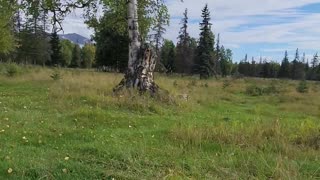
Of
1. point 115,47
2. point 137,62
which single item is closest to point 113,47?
point 115,47

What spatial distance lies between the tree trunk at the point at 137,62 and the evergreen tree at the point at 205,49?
4364 centimetres

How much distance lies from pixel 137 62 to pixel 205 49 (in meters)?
44.8

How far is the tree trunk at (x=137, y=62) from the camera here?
51.7 feet

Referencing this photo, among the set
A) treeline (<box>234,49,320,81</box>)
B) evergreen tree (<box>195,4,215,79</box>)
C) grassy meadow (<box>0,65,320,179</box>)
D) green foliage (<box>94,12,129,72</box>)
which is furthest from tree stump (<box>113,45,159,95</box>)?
treeline (<box>234,49,320,81</box>)

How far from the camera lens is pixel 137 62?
16.0 metres

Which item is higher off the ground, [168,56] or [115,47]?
[115,47]

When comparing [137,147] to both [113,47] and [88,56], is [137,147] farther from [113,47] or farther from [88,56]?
[88,56]

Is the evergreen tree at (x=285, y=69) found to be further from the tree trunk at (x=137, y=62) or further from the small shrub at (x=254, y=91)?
the tree trunk at (x=137, y=62)

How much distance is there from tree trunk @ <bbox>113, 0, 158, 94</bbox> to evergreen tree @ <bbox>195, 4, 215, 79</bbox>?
43644mm

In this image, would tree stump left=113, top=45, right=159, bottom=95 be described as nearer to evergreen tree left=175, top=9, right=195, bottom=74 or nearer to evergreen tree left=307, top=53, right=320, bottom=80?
evergreen tree left=175, top=9, right=195, bottom=74

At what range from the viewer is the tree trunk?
51.7 ft

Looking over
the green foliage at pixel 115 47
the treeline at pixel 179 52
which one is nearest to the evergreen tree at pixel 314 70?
the treeline at pixel 179 52

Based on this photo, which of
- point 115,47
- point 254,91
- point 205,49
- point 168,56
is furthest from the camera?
point 168,56

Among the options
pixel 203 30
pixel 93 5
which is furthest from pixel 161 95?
pixel 203 30
